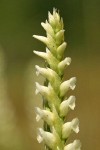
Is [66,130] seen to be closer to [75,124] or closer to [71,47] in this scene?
[75,124]

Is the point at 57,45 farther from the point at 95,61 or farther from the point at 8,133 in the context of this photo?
the point at 95,61

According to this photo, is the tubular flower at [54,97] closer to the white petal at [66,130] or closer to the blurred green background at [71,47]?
the white petal at [66,130]

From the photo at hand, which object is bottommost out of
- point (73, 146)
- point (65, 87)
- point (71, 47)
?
point (73, 146)

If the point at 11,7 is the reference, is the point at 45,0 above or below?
above

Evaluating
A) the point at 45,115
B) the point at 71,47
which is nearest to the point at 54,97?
the point at 45,115

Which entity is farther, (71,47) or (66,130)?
(71,47)

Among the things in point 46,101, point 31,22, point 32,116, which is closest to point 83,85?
point 31,22

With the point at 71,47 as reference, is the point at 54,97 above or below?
below

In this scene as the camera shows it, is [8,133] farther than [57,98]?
Yes
